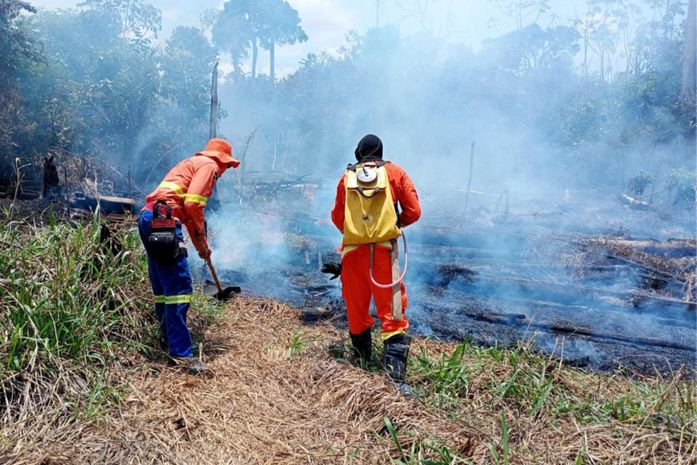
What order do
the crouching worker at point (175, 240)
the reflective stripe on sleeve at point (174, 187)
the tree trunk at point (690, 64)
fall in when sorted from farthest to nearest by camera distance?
the tree trunk at point (690, 64) → the reflective stripe on sleeve at point (174, 187) → the crouching worker at point (175, 240)

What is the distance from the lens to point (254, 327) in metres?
4.57

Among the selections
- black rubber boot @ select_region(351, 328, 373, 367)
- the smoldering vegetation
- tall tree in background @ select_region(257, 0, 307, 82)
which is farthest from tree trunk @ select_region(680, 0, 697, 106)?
tall tree in background @ select_region(257, 0, 307, 82)

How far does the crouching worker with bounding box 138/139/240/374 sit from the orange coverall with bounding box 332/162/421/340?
1116 mm

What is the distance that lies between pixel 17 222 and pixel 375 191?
272cm

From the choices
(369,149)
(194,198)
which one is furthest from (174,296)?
(369,149)

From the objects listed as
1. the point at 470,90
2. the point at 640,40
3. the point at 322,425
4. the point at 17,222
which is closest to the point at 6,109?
the point at 17,222

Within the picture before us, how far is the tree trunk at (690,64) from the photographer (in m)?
17.0

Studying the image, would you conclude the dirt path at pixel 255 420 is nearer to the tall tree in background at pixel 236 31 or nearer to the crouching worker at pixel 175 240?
the crouching worker at pixel 175 240

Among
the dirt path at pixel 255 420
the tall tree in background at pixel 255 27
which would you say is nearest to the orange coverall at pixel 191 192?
the dirt path at pixel 255 420

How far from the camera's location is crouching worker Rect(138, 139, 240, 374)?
3.38m

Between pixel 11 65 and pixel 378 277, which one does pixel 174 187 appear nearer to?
pixel 378 277

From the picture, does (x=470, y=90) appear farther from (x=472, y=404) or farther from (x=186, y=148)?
(x=472, y=404)

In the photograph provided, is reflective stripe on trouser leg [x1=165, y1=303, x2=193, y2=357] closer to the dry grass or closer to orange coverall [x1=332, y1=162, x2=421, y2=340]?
the dry grass

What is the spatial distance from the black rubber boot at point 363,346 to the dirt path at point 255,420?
0.23 m
